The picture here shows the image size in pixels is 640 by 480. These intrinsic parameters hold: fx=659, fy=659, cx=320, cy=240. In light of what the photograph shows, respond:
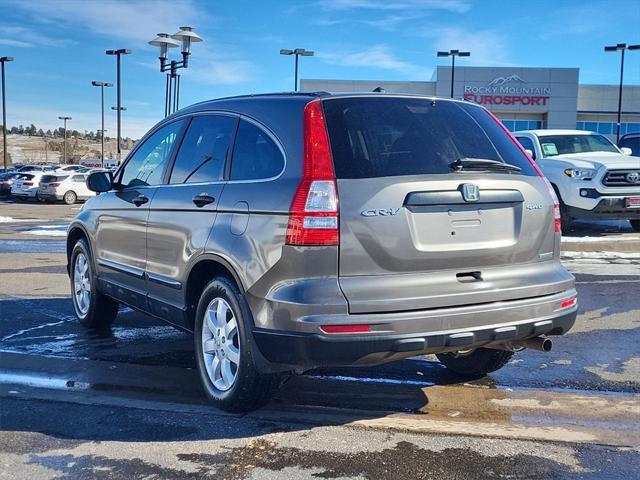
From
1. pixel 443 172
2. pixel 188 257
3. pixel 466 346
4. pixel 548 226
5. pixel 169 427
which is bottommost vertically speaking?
pixel 169 427

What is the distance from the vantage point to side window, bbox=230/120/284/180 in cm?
373

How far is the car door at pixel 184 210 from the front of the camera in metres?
4.13

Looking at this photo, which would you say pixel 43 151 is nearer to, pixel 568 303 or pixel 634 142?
pixel 634 142

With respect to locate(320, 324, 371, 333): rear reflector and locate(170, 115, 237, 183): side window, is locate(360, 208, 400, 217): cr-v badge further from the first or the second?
locate(170, 115, 237, 183): side window

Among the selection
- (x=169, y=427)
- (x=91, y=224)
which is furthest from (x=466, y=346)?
(x=91, y=224)

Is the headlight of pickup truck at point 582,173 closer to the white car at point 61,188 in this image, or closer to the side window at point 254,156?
the side window at point 254,156

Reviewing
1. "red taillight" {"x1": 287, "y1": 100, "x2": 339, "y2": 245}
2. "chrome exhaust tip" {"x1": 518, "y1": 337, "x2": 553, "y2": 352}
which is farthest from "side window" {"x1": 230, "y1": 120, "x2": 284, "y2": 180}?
"chrome exhaust tip" {"x1": 518, "y1": 337, "x2": 553, "y2": 352}

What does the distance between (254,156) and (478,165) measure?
4.28ft

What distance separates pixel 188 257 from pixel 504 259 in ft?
6.34

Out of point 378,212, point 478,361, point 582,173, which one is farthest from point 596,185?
point 378,212

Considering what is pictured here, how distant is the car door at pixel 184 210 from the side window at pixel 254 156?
11cm

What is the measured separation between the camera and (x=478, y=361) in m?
4.68

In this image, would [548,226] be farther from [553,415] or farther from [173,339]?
[173,339]

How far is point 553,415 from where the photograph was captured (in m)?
4.12
